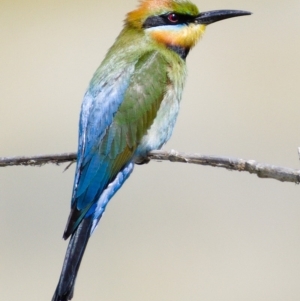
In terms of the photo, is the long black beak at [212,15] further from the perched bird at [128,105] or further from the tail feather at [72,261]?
the tail feather at [72,261]

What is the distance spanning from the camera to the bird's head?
5.97 ft

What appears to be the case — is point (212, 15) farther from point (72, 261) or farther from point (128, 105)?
point (72, 261)

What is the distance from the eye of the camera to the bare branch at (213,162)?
1.16 metres

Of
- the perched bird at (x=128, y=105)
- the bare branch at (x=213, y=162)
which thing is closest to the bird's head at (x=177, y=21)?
the perched bird at (x=128, y=105)

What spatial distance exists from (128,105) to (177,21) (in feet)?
1.07

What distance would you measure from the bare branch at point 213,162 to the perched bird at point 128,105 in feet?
0.26

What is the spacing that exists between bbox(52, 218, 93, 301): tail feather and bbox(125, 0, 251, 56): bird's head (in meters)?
0.63

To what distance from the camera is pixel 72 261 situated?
4.49 ft

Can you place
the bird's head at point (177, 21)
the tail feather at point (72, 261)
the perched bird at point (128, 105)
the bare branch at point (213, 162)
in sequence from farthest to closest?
1. the bird's head at point (177, 21)
2. the perched bird at point (128, 105)
3. the tail feather at point (72, 261)
4. the bare branch at point (213, 162)

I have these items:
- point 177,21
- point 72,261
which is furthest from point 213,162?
point 177,21

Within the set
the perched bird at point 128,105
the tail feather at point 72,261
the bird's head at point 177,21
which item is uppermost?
the bird's head at point 177,21

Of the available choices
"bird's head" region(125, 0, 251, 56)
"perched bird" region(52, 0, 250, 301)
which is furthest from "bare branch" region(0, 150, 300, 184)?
"bird's head" region(125, 0, 251, 56)

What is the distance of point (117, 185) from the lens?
5.18ft

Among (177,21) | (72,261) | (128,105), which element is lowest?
(72,261)
